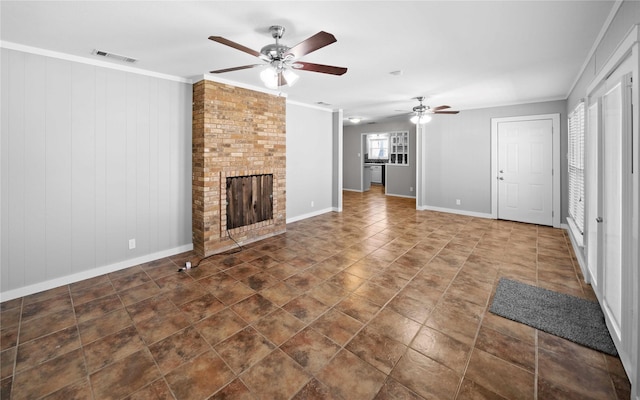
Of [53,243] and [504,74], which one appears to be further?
[504,74]

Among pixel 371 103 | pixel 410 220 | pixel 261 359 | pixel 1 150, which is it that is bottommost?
pixel 261 359

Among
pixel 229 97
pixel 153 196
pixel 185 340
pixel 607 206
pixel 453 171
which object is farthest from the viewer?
pixel 453 171

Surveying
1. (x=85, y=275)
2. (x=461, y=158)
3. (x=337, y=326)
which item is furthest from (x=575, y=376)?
(x=461, y=158)

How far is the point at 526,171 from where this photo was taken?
5.82 metres

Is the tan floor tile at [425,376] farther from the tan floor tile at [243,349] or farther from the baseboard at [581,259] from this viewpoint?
the baseboard at [581,259]

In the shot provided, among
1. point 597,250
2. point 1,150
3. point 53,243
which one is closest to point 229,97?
point 1,150

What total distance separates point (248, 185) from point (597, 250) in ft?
14.2

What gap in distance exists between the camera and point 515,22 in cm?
250

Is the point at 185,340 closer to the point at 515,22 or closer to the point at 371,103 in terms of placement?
the point at 515,22

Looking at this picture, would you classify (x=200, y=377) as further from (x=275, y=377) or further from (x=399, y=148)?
(x=399, y=148)

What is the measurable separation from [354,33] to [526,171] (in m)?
5.07

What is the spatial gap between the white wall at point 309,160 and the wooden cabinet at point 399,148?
138 inches

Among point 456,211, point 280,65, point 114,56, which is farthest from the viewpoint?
point 456,211

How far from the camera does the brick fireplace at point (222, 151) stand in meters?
4.05
